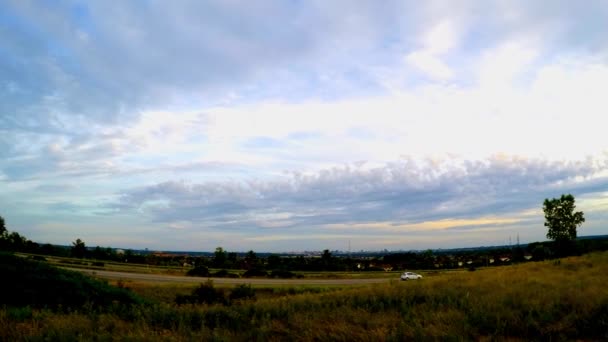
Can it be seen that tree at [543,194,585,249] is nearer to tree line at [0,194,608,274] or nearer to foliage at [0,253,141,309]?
tree line at [0,194,608,274]

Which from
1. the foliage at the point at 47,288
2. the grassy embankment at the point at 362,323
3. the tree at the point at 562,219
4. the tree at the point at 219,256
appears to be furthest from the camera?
the tree at the point at 219,256

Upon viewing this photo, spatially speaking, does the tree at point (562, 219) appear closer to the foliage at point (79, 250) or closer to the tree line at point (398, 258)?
the tree line at point (398, 258)

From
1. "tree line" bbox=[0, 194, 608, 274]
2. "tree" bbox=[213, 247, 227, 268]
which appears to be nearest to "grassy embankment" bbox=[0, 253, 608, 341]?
"tree line" bbox=[0, 194, 608, 274]

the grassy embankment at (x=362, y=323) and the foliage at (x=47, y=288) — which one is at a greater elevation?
the grassy embankment at (x=362, y=323)

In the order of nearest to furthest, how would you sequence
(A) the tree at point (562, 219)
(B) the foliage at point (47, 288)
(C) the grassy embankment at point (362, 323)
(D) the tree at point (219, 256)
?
1. (C) the grassy embankment at point (362, 323)
2. (B) the foliage at point (47, 288)
3. (A) the tree at point (562, 219)
4. (D) the tree at point (219, 256)

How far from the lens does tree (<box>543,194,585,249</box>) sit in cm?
5519

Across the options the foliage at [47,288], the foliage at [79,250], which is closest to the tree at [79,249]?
the foliage at [79,250]

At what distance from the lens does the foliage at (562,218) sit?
181 feet

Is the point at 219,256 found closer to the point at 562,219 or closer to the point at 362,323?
the point at 562,219

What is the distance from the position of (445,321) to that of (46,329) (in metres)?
6.57

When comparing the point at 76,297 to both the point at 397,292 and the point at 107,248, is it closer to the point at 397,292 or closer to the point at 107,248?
the point at 397,292

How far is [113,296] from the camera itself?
17922 millimetres

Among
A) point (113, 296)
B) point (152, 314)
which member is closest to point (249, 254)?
point (113, 296)

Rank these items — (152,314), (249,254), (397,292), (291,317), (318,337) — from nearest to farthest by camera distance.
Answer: (318,337)
(291,317)
(152,314)
(397,292)
(249,254)
